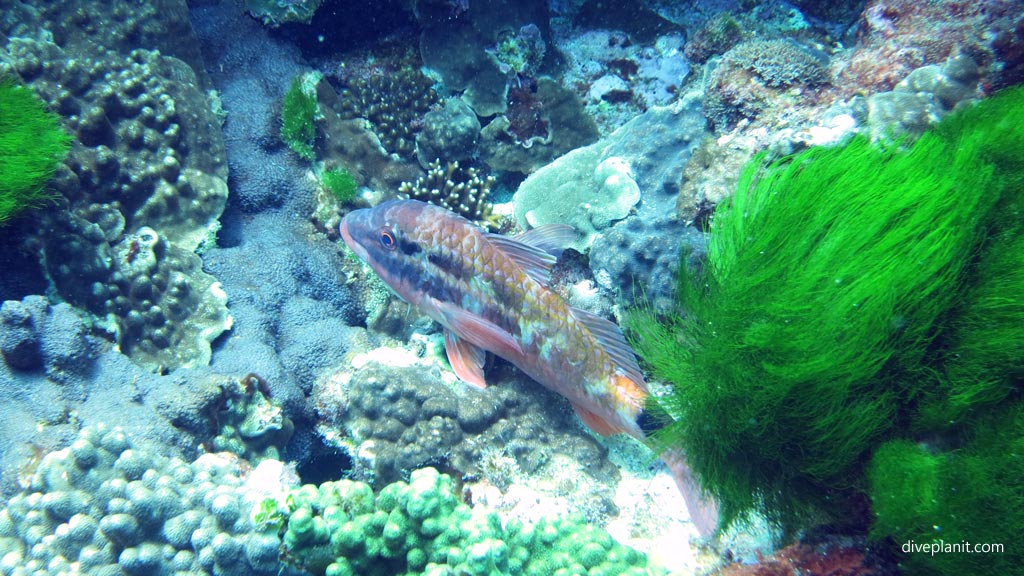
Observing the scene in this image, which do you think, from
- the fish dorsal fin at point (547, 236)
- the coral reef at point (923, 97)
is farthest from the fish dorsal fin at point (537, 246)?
the coral reef at point (923, 97)

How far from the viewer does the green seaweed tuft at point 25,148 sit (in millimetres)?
3693

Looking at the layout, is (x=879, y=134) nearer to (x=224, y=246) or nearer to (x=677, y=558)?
(x=677, y=558)

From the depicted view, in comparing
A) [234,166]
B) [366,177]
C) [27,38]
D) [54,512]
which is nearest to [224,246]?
[234,166]

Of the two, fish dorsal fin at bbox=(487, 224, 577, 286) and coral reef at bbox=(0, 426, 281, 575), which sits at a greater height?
fish dorsal fin at bbox=(487, 224, 577, 286)

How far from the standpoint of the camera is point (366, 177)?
611cm

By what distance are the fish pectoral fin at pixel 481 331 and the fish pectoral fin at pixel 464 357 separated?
0.14 meters

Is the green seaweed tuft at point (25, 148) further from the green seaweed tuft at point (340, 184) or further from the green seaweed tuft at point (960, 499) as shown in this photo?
the green seaweed tuft at point (960, 499)

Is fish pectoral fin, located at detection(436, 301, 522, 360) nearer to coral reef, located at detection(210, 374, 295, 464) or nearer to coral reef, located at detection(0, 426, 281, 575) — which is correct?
coral reef, located at detection(210, 374, 295, 464)

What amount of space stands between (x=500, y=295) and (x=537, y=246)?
0.51 m

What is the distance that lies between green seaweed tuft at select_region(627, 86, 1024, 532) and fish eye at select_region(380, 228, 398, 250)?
2.37 m

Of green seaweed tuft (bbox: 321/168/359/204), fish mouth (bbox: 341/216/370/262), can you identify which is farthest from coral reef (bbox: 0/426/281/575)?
green seaweed tuft (bbox: 321/168/359/204)

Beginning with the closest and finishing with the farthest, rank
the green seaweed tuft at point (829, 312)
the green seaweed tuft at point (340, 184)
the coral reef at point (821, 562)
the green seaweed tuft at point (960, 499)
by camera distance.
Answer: the green seaweed tuft at point (960, 499) < the green seaweed tuft at point (829, 312) < the coral reef at point (821, 562) < the green seaweed tuft at point (340, 184)

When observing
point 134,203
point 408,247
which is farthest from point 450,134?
point 134,203

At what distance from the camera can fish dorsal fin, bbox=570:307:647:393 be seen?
3.68 meters
